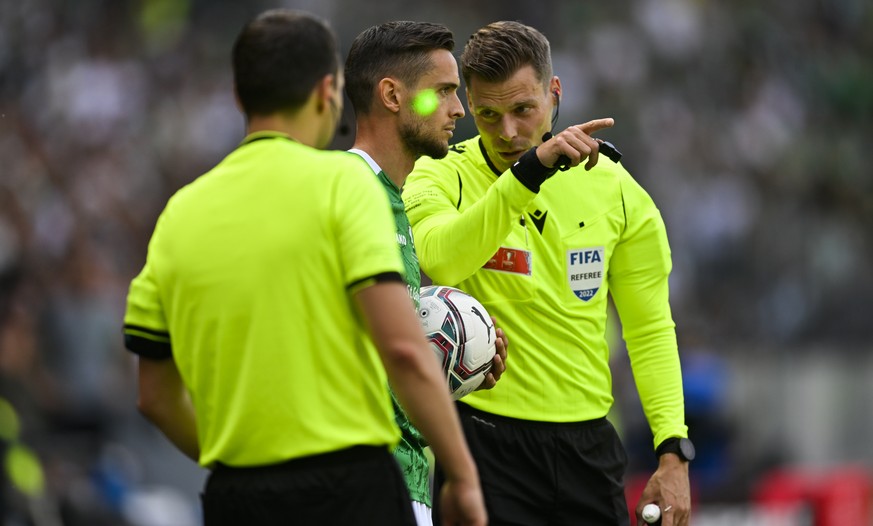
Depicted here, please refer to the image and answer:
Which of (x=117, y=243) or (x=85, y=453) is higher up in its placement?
(x=117, y=243)

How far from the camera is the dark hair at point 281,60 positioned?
3529 mm

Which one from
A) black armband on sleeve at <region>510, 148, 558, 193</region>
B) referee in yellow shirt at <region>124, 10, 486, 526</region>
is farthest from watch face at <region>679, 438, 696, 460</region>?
referee in yellow shirt at <region>124, 10, 486, 526</region>

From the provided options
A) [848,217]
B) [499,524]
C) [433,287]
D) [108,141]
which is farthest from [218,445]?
[848,217]

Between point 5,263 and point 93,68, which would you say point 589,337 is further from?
point 93,68

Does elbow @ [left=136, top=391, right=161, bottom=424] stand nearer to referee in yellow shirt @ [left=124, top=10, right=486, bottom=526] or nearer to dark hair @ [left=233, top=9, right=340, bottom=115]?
referee in yellow shirt @ [left=124, top=10, right=486, bottom=526]

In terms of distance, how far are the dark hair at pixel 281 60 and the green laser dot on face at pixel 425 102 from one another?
111 cm

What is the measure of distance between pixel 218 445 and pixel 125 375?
7.53m

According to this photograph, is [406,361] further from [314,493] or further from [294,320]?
[314,493]

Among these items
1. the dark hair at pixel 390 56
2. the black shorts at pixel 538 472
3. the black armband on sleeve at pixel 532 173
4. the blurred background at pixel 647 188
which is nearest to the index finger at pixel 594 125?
the black armband on sleeve at pixel 532 173

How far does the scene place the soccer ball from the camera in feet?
15.2

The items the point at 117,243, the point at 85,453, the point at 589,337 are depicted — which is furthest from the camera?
the point at 117,243

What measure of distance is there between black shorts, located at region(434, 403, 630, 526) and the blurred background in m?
4.20

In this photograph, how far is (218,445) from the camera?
11.5 feet

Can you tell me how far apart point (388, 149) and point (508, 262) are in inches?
28.7
